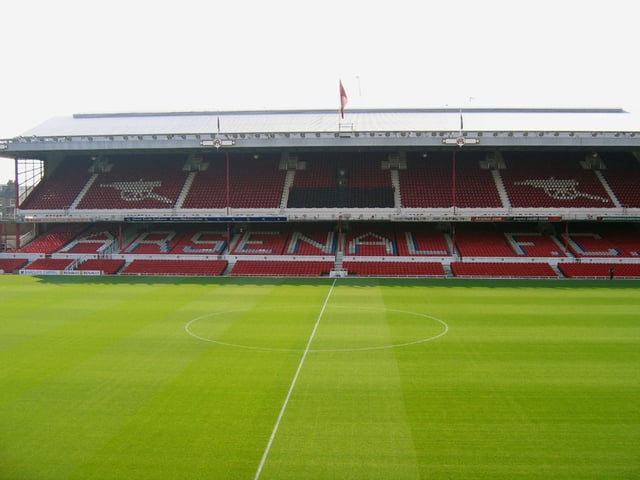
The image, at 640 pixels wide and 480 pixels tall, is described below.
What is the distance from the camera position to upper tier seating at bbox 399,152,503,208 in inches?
1816

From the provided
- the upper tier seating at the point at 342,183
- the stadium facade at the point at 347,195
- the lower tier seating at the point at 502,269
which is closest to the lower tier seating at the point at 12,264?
the stadium facade at the point at 347,195

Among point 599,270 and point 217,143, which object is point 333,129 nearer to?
point 217,143

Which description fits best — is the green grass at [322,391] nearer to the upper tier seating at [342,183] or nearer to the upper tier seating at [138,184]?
the upper tier seating at [342,183]

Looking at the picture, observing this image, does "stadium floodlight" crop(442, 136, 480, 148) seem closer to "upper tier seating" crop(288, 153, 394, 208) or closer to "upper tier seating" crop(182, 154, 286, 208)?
"upper tier seating" crop(288, 153, 394, 208)

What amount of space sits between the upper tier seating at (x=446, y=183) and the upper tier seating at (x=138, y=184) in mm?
20311

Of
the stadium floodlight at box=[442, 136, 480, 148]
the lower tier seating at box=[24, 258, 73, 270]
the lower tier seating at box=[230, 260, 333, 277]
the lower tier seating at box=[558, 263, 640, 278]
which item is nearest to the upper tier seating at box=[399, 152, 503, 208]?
the stadium floodlight at box=[442, 136, 480, 148]

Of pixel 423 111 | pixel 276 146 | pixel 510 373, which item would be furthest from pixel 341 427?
pixel 423 111

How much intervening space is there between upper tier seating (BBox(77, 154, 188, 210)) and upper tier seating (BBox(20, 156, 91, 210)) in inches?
58.2

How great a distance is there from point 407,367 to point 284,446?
6451 millimetres

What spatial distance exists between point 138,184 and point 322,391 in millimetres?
41179

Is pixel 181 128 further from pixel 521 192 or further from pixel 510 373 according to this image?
pixel 510 373

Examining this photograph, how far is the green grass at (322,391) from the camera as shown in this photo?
35.4ft

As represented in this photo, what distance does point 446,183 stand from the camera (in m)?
48.3

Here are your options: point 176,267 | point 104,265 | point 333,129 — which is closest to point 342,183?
point 333,129
